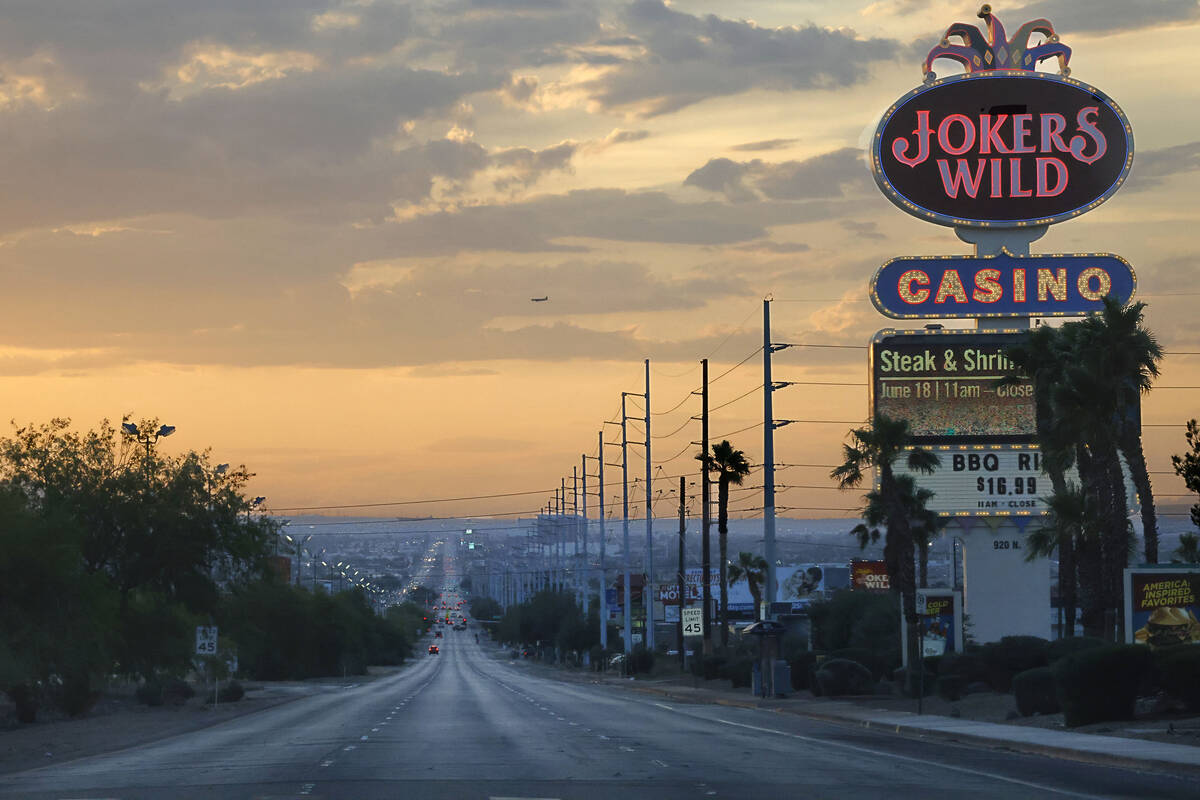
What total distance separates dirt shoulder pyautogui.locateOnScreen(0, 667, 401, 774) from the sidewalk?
1815 centimetres

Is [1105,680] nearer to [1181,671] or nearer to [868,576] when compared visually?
[1181,671]

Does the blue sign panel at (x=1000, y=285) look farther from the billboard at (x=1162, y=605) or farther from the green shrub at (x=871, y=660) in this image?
the billboard at (x=1162, y=605)

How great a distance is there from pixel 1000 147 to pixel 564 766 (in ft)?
139

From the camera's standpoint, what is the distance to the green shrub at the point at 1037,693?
38.1 meters

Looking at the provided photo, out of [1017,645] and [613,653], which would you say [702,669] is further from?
[613,653]

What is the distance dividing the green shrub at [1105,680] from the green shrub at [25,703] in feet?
95.5

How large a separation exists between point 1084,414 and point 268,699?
36.8 m

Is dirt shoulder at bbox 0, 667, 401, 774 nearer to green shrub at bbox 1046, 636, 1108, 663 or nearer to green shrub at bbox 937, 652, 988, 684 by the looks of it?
green shrub at bbox 937, 652, 988, 684

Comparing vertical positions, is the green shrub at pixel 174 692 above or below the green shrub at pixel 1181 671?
below

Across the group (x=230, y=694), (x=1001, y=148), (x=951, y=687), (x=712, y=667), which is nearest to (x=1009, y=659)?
(x=951, y=687)

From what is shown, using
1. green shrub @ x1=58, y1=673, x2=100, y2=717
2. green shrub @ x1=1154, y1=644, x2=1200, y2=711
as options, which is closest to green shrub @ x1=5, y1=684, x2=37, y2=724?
green shrub @ x1=58, y1=673, x2=100, y2=717

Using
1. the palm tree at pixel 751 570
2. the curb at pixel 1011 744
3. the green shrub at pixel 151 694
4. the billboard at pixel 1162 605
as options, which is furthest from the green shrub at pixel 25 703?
the palm tree at pixel 751 570

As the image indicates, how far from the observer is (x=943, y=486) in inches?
2330

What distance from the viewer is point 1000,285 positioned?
6009 cm
